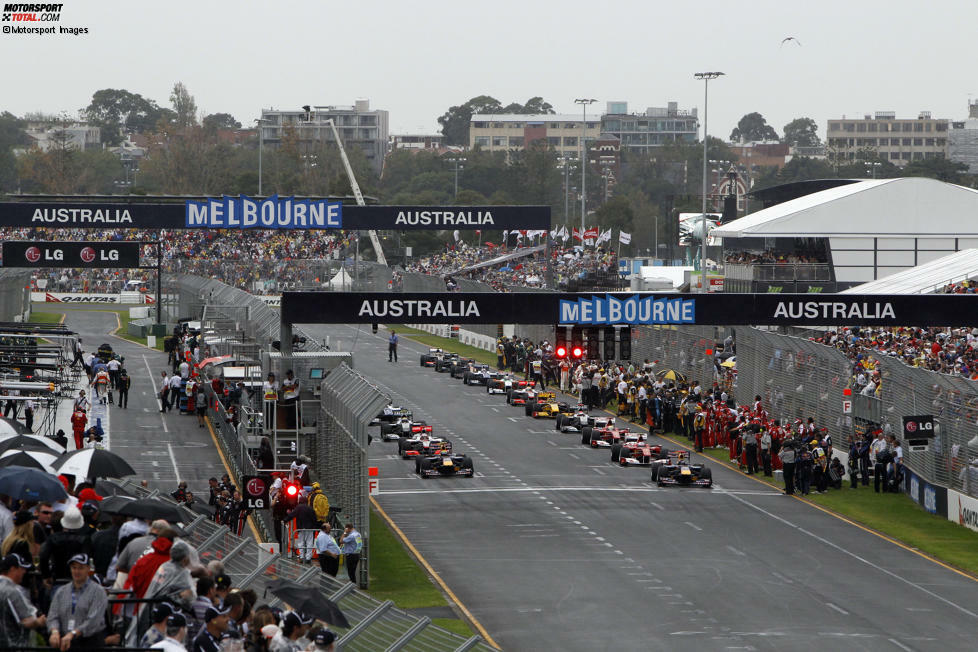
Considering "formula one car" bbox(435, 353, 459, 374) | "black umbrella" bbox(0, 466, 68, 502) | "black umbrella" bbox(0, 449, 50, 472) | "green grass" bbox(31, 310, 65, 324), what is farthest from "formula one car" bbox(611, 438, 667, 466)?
"green grass" bbox(31, 310, 65, 324)

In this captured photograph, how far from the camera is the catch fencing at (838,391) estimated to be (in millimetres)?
32844

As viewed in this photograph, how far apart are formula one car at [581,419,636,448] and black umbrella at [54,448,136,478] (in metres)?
23.3

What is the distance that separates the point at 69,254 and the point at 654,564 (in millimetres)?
42834

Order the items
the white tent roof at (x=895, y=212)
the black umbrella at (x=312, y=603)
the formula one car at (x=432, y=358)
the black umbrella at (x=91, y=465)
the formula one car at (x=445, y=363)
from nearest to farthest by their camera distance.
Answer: the black umbrella at (x=312, y=603) < the black umbrella at (x=91, y=465) < the formula one car at (x=445, y=363) < the formula one car at (x=432, y=358) < the white tent roof at (x=895, y=212)

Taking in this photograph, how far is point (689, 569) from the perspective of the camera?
27.5m

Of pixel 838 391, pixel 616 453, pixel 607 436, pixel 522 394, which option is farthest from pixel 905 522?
pixel 522 394

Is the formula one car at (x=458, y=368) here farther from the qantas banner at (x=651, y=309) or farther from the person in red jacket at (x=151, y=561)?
the person in red jacket at (x=151, y=561)

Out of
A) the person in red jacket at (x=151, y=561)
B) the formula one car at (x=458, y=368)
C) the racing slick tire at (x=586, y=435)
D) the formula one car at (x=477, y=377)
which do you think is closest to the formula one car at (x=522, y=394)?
the formula one car at (x=477, y=377)

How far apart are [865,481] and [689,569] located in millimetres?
11900

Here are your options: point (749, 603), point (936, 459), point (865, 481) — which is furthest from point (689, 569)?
point (865, 481)

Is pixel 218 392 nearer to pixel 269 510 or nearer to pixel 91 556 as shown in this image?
pixel 269 510

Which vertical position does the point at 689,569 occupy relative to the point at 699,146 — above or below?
below

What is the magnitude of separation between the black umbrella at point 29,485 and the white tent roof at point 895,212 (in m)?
60.1

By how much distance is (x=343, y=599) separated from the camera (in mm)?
14992
